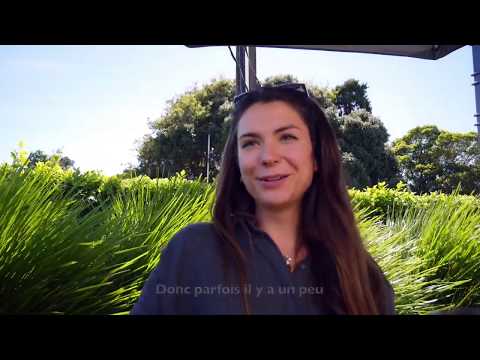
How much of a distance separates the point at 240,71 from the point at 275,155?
19.6 inches

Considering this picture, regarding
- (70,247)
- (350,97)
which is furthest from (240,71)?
(70,247)

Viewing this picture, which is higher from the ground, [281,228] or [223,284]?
[281,228]

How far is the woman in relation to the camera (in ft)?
6.15

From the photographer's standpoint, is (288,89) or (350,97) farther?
(350,97)

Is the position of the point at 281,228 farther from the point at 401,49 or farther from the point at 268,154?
the point at 401,49

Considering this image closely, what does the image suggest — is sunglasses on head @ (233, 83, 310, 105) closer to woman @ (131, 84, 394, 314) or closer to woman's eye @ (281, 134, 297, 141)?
woman @ (131, 84, 394, 314)

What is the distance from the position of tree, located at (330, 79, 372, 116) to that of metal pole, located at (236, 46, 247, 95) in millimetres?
446

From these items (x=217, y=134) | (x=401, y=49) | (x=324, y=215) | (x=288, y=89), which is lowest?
(x=324, y=215)

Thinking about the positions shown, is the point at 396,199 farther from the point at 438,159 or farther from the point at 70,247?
the point at 70,247

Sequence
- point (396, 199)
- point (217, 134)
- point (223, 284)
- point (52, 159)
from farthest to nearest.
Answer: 1. point (396, 199)
2. point (217, 134)
3. point (52, 159)
4. point (223, 284)

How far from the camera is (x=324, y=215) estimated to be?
1.95 meters

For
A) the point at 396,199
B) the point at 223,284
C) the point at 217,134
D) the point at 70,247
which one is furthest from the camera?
the point at 396,199

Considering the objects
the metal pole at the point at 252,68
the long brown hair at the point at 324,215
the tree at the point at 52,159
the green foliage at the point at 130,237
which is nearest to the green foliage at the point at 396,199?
the green foliage at the point at 130,237
